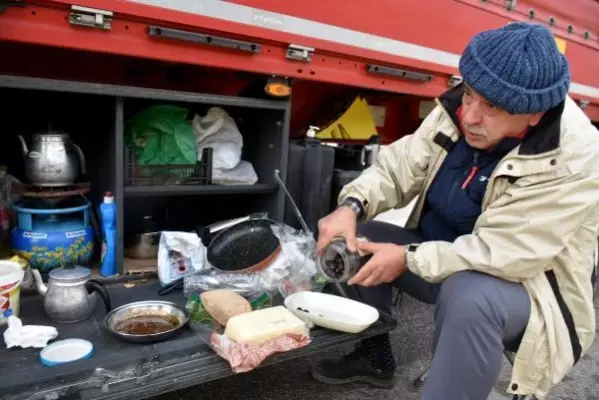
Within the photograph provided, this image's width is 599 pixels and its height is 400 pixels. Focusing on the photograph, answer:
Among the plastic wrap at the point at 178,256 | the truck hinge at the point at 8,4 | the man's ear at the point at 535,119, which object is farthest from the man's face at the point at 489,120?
the truck hinge at the point at 8,4

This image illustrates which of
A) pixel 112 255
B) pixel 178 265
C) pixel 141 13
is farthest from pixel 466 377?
pixel 141 13

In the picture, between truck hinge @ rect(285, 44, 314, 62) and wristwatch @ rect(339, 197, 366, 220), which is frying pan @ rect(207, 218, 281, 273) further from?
truck hinge @ rect(285, 44, 314, 62)

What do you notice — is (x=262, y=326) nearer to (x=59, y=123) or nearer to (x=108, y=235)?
(x=108, y=235)

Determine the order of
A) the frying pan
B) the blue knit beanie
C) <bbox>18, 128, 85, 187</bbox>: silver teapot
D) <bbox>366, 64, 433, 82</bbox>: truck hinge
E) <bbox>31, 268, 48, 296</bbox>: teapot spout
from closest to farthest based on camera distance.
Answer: the blue knit beanie, <bbox>31, 268, 48, 296</bbox>: teapot spout, <bbox>18, 128, 85, 187</bbox>: silver teapot, the frying pan, <bbox>366, 64, 433, 82</bbox>: truck hinge

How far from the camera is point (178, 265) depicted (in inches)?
68.0

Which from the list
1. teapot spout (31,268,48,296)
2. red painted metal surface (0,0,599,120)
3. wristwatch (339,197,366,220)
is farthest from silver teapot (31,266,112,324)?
wristwatch (339,197,366,220)

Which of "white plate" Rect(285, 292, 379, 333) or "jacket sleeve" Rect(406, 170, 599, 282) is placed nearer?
"jacket sleeve" Rect(406, 170, 599, 282)

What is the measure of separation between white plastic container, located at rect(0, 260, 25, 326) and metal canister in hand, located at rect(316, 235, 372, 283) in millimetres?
895

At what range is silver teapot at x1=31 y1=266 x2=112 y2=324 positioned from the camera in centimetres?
136

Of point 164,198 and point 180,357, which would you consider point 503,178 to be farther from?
point 164,198

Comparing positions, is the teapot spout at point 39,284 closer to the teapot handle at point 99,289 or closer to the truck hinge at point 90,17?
the teapot handle at point 99,289

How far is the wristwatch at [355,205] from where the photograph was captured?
1562 millimetres

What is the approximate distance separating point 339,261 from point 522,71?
0.74m

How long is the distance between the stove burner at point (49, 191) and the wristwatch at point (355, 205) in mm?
991
